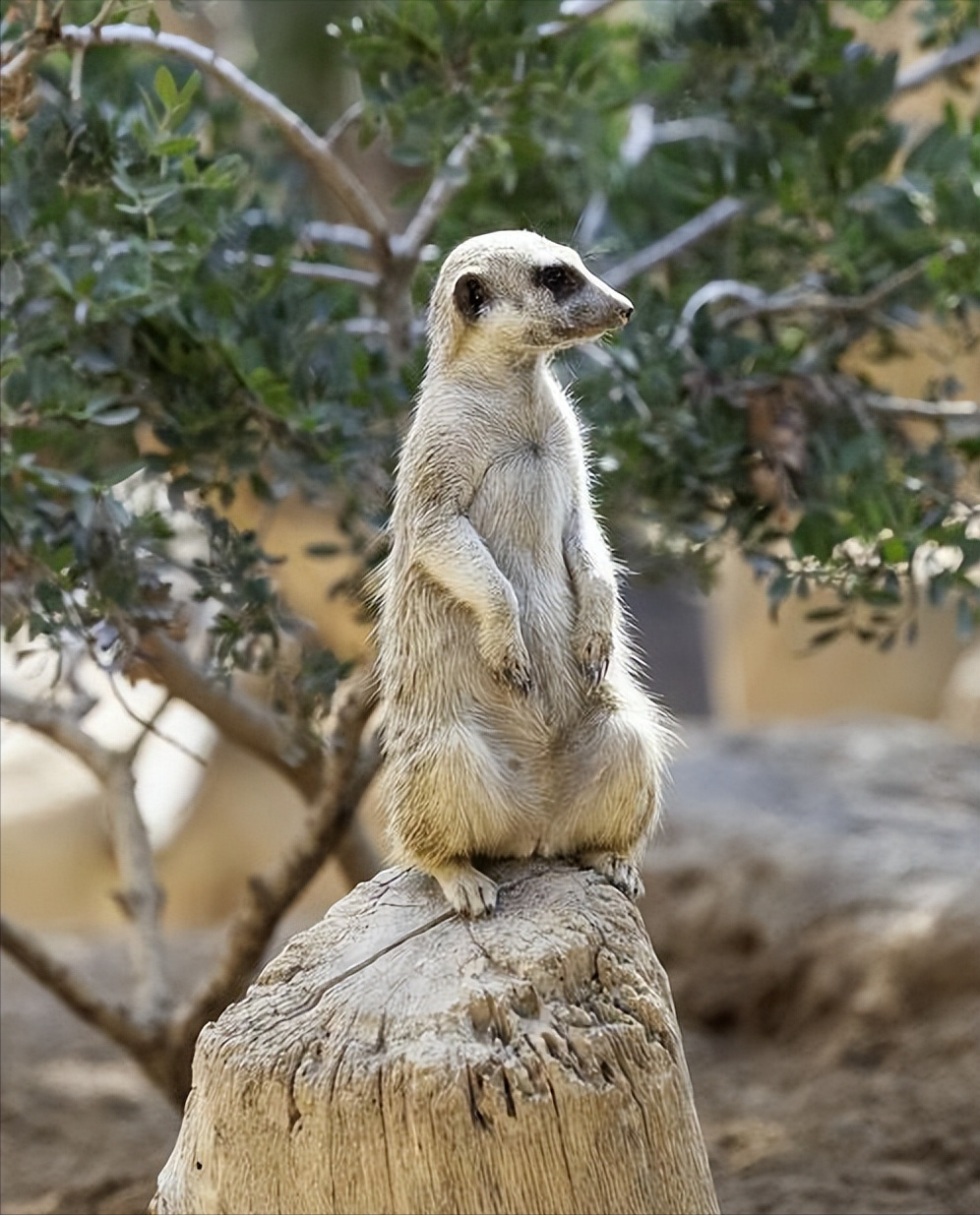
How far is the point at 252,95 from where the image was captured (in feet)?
10.7

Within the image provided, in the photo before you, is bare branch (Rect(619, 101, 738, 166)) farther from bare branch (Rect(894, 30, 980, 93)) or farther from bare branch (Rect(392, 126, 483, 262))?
bare branch (Rect(392, 126, 483, 262))

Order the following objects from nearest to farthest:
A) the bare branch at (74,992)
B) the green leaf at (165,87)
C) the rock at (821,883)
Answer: the green leaf at (165,87), the bare branch at (74,992), the rock at (821,883)

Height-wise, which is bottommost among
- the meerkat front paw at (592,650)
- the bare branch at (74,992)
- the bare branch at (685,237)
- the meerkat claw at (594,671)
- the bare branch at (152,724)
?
the bare branch at (74,992)

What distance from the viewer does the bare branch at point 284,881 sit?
3855 mm

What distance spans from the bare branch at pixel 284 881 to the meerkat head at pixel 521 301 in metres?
1.55

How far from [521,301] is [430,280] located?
41.1 inches

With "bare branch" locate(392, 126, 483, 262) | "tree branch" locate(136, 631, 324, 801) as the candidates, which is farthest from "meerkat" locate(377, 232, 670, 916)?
"tree branch" locate(136, 631, 324, 801)

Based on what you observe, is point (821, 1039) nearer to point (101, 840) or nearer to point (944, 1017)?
point (944, 1017)

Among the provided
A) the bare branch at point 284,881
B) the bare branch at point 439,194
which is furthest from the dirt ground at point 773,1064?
the bare branch at point 439,194

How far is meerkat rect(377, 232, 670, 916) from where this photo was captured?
7.60ft

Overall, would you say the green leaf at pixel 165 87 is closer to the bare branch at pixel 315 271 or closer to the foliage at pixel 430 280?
the foliage at pixel 430 280

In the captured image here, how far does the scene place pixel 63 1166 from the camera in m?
4.12

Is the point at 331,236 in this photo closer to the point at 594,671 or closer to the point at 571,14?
the point at 571,14

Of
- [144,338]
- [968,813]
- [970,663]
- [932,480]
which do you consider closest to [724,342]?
[932,480]
